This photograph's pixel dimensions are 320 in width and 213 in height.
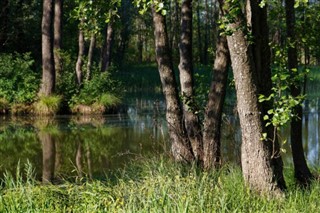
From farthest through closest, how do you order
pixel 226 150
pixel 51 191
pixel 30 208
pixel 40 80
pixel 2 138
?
pixel 40 80, pixel 2 138, pixel 226 150, pixel 51 191, pixel 30 208

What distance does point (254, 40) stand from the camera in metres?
5.51

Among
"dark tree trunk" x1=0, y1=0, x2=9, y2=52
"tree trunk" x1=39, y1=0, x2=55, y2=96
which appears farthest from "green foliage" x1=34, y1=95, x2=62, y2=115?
"dark tree trunk" x1=0, y1=0, x2=9, y2=52

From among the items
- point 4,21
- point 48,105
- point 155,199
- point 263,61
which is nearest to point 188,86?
point 263,61

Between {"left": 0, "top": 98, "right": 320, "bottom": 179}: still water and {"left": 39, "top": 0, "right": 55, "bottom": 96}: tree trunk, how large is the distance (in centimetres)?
170

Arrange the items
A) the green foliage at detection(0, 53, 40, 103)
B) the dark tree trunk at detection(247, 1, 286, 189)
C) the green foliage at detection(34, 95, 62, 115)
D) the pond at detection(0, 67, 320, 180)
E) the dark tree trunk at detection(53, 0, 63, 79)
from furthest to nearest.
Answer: the dark tree trunk at detection(53, 0, 63, 79), the green foliage at detection(0, 53, 40, 103), the green foliage at detection(34, 95, 62, 115), the pond at detection(0, 67, 320, 180), the dark tree trunk at detection(247, 1, 286, 189)

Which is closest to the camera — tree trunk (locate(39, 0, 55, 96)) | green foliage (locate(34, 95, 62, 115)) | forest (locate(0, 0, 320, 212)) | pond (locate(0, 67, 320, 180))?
forest (locate(0, 0, 320, 212))

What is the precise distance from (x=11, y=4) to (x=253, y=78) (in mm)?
27058

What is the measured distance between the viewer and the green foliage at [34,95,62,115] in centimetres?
1981

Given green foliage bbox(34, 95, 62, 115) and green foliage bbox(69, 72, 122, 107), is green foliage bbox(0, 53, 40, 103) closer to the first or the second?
green foliage bbox(34, 95, 62, 115)

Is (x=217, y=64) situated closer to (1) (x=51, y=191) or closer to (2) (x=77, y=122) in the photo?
(1) (x=51, y=191)

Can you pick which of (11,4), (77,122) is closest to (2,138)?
(77,122)

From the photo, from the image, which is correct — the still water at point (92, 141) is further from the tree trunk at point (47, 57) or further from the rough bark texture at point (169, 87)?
the tree trunk at point (47, 57)

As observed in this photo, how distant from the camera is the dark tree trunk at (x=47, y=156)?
31.3 feet

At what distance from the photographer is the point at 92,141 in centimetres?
1393
